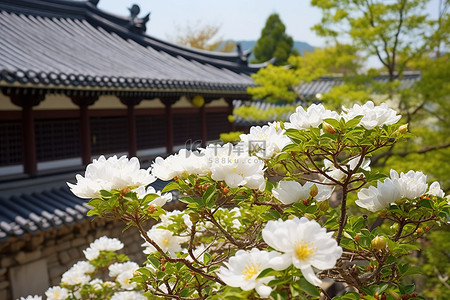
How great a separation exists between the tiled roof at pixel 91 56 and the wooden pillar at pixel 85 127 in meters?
0.58

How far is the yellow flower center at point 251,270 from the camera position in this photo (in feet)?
4.29

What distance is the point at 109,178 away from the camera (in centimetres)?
167

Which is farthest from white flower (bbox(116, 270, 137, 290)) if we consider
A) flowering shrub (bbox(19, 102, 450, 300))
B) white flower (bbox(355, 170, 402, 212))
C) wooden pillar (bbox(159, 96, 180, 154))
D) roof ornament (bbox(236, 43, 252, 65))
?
roof ornament (bbox(236, 43, 252, 65))

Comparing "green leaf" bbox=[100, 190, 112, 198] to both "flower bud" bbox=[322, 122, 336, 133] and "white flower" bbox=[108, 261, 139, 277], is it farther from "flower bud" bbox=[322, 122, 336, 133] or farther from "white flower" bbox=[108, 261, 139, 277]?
"white flower" bbox=[108, 261, 139, 277]

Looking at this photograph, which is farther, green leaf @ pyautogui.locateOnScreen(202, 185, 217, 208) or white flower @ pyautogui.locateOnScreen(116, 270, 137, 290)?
white flower @ pyautogui.locateOnScreen(116, 270, 137, 290)

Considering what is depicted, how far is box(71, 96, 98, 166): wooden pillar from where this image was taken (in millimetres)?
6926

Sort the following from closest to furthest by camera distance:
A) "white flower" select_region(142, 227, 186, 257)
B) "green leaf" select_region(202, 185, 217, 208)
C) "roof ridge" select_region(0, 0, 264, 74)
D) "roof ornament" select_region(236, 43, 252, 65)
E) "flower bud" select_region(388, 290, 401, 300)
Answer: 1. "flower bud" select_region(388, 290, 401, 300)
2. "green leaf" select_region(202, 185, 217, 208)
3. "white flower" select_region(142, 227, 186, 257)
4. "roof ridge" select_region(0, 0, 264, 74)
5. "roof ornament" select_region(236, 43, 252, 65)

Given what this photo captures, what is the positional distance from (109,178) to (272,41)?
30250mm

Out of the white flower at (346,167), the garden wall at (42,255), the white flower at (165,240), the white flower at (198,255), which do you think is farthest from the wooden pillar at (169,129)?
the white flower at (346,167)

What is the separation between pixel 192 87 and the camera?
26.0 ft

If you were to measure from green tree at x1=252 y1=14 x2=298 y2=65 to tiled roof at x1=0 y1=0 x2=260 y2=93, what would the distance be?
724 inches

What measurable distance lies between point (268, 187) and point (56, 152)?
5.61 metres

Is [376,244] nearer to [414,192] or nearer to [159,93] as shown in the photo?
[414,192]

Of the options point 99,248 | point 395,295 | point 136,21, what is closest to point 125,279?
point 99,248
